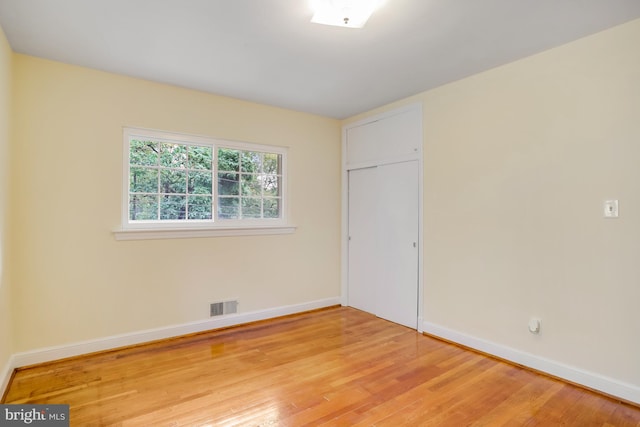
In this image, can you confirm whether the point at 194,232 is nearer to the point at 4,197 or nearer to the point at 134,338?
the point at 134,338

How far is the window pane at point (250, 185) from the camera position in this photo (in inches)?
151

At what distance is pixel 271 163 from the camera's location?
4.06m

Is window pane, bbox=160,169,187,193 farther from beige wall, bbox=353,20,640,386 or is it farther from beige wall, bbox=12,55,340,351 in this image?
beige wall, bbox=353,20,640,386

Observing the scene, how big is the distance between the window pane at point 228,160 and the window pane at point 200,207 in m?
0.37

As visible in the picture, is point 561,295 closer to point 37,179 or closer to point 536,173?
point 536,173

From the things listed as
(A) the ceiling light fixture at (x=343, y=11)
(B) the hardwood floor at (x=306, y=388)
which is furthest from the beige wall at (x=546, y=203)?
(A) the ceiling light fixture at (x=343, y=11)

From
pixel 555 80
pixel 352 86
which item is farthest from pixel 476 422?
pixel 352 86

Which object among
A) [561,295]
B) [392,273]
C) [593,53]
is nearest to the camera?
[593,53]

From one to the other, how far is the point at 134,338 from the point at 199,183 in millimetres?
1616

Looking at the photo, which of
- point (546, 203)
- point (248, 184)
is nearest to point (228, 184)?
point (248, 184)

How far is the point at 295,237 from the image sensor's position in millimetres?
4160

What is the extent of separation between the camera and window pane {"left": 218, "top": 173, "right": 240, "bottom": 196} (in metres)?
3.66

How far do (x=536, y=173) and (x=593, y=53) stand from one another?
35.5 inches

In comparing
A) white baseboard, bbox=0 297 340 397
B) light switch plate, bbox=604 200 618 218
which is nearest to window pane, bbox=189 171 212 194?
white baseboard, bbox=0 297 340 397
